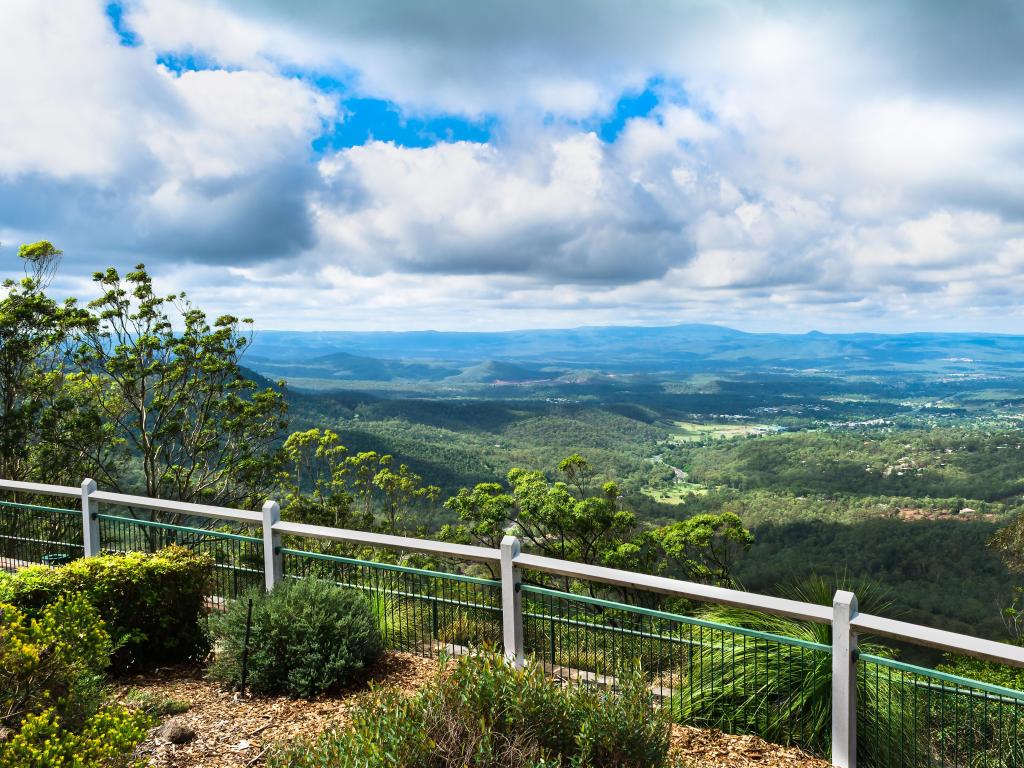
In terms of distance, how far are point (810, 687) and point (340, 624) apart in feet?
11.0

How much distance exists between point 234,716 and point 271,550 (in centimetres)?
170

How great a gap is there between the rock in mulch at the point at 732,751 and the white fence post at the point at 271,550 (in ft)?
11.9

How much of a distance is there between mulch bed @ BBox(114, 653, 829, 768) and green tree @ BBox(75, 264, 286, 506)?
17.1 metres

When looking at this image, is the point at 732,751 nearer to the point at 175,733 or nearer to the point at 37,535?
the point at 175,733

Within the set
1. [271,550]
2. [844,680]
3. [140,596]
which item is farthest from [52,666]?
[844,680]

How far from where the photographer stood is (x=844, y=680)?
167 inches

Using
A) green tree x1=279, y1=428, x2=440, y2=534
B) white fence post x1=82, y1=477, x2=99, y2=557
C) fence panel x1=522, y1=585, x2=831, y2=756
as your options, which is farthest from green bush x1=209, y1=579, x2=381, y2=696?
green tree x1=279, y1=428, x2=440, y2=534

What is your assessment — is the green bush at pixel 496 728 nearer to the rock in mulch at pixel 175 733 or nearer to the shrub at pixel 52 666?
the shrub at pixel 52 666

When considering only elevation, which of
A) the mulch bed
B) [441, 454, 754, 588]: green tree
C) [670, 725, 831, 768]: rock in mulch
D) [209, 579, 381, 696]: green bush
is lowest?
[441, 454, 754, 588]: green tree

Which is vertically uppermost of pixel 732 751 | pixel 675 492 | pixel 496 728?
pixel 496 728

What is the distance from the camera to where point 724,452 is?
151 m

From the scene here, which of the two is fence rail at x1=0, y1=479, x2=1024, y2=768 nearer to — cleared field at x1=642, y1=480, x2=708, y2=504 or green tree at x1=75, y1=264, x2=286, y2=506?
green tree at x1=75, y1=264, x2=286, y2=506

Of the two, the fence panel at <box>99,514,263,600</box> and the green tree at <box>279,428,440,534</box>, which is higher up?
the fence panel at <box>99,514,263,600</box>

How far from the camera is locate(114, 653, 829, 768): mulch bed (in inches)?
171
